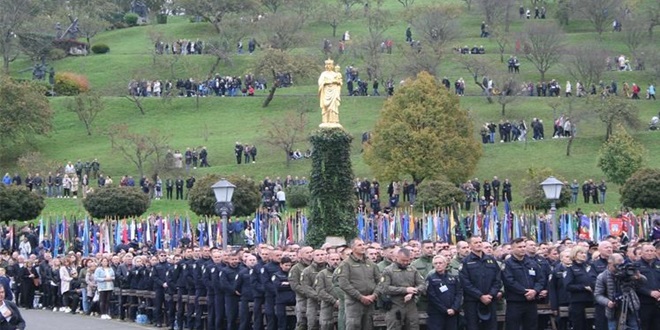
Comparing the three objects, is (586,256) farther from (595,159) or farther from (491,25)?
(491,25)

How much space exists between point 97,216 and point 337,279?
38.6 m

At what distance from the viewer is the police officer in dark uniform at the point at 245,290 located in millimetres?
28812

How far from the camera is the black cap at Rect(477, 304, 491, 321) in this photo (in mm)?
23828

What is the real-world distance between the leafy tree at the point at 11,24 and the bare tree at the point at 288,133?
32.2 m

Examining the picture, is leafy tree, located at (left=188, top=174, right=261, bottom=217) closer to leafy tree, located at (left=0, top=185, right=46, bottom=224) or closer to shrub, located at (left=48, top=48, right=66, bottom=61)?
leafy tree, located at (left=0, top=185, right=46, bottom=224)

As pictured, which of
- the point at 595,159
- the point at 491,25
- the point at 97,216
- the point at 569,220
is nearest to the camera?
the point at 569,220

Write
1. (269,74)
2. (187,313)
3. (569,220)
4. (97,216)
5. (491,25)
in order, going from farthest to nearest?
1. (491,25)
2. (269,74)
3. (97,216)
4. (569,220)
5. (187,313)

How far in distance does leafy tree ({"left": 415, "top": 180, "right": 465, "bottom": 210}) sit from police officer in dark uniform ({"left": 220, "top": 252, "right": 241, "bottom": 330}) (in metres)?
34.5

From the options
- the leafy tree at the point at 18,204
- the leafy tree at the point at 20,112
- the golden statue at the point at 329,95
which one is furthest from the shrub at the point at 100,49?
the golden statue at the point at 329,95

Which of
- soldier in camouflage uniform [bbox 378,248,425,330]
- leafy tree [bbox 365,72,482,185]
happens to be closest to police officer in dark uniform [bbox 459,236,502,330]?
soldier in camouflage uniform [bbox 378,248,425,330]

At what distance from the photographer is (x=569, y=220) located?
173 feet

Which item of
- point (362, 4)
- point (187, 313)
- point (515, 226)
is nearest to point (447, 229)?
point (515, 226)

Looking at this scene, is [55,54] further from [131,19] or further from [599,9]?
[599,9]

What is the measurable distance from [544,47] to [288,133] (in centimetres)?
2615
